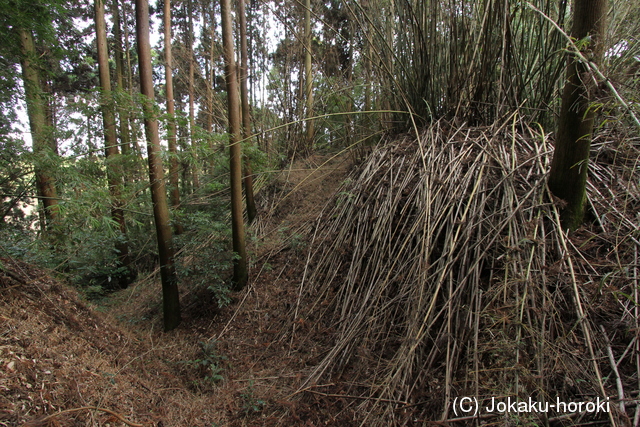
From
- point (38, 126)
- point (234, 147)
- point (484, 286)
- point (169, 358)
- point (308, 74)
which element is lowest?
point (169, 358)

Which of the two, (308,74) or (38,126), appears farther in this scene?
(308,74)

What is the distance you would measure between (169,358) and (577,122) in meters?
3.85

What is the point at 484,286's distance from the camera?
175cm

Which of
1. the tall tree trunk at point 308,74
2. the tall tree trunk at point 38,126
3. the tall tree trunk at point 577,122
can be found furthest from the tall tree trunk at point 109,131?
the tall tree trunk at point 577,122

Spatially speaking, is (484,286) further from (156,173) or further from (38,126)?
(38,126)

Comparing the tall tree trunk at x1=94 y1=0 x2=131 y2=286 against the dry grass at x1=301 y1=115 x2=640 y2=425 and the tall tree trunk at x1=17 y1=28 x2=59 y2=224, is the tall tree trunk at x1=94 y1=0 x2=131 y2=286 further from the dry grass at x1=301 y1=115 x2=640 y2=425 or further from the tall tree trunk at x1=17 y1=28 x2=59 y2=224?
the dry grass at x1=301 y1=115 x2=640 y2=425

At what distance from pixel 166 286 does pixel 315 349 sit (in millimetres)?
2180

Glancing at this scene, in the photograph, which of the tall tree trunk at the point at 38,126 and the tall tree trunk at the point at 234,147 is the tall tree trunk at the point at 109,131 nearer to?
the tall tree trunk at the point at 38,126

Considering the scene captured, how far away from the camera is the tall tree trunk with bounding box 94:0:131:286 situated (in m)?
2.95

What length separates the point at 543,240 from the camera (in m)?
1.56

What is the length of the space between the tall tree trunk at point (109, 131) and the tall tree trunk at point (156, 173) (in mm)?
349

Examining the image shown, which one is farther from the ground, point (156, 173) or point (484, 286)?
point (156, 173)

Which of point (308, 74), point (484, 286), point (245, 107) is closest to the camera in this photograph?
point (484, 286)

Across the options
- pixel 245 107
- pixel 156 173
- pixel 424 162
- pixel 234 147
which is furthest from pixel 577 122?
pixel 245 107
